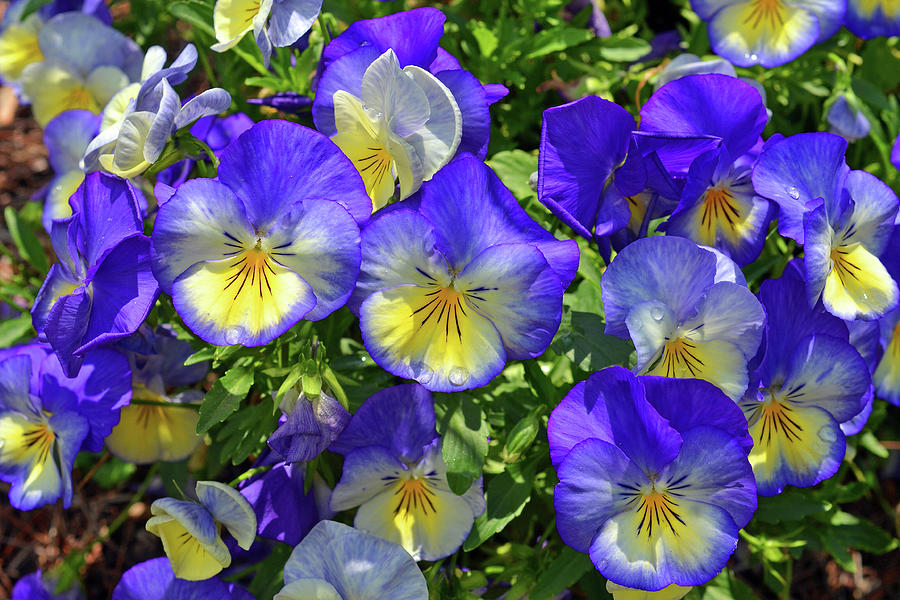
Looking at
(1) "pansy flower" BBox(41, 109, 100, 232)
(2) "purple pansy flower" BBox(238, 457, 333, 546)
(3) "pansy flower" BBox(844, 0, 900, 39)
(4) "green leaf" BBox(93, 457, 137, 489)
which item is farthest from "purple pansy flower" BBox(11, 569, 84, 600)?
(3) "pansy flower" BBox(844, 0, 900, 39)

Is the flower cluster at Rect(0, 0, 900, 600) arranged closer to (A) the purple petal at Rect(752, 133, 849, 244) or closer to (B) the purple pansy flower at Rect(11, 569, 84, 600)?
(A) the purple petal at Rect(752, 133, 849, 244)

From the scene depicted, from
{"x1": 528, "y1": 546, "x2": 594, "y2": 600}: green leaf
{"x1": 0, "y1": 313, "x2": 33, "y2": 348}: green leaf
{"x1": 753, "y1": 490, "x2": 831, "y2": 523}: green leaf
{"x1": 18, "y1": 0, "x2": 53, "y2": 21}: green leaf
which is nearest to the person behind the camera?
{"x1": 528, "y1": 546, "x2": 594, "y2": 600}: green leaf

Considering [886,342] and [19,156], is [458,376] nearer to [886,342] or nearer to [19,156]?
[886,342]

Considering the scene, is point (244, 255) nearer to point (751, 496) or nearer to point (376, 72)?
point (376, 72)

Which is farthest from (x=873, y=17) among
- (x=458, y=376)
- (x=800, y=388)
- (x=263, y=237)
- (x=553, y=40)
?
(x=263, y=237)

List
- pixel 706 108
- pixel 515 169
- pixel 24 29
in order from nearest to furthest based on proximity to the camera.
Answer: pixel 706 108, pixel 515 169, pixel 24 29
